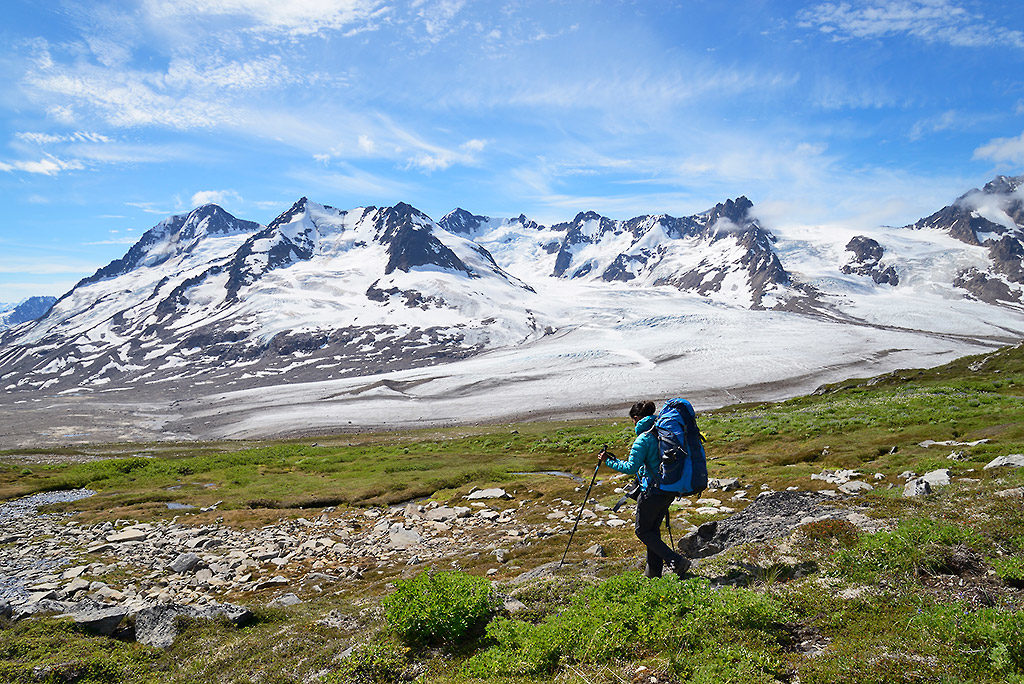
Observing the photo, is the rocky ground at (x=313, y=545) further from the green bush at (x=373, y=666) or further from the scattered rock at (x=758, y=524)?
the green bush at (x=373, y=666)

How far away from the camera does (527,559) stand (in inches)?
587

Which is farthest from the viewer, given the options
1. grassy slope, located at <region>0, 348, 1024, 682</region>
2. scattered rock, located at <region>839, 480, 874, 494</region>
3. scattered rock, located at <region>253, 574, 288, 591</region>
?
scattered rock, located at <region>839, 480, 874, 494</region>

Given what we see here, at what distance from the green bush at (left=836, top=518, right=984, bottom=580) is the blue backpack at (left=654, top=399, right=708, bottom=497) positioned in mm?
2466

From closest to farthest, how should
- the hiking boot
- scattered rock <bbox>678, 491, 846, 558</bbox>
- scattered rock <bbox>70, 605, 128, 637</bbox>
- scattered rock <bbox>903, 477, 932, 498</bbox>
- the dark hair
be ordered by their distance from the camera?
1. the hiking boot
2. scattered rock <bbox>70, 605, 128, 637</bbox>
3. the dark hair
4. scattered rock <bbox>678, 491, 846, 558</bbox>
5. scattered rock <bbox>903, 477, 932, 498</bbox>

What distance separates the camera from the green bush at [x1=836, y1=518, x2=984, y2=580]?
7895mm

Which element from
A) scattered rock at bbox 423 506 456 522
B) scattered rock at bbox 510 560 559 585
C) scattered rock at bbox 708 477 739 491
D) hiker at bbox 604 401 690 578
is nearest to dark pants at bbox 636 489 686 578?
hiker at bbox 604 401 690 578

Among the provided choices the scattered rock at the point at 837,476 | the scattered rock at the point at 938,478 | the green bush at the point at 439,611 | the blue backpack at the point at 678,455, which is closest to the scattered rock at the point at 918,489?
the scattered rock at the point at 938,478

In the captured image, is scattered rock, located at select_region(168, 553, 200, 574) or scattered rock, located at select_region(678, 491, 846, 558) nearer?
scattered rock, located at select_region(678, 491, 846, 558)

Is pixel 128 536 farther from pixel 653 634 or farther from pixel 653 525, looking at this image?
pixel 653 634

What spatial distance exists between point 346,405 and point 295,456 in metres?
Result: 93.4

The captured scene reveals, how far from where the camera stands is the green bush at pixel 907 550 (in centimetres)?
789

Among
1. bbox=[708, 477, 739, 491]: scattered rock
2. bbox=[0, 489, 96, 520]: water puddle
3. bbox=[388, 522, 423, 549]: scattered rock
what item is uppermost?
bbox=[708, 477, 739, 491]: scattered rock

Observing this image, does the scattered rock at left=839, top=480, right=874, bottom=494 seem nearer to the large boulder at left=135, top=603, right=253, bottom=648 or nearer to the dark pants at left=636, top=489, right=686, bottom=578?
the dark pants at left=636, top=489, right=686, bottom=578

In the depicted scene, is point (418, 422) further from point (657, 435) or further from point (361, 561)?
point (657, 435)
